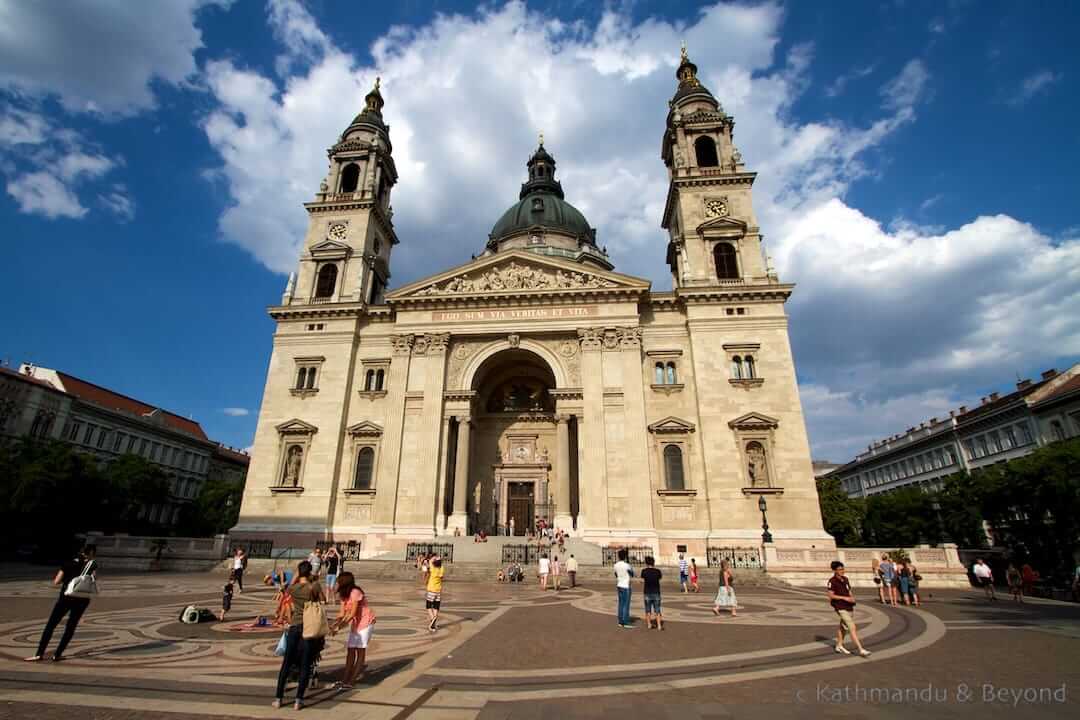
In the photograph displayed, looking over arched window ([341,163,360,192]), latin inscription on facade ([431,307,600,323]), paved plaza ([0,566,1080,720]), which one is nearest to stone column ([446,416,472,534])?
latin inscription on facade ([431,307,600,323])

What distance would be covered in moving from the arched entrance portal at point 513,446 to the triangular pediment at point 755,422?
9805 millimetres

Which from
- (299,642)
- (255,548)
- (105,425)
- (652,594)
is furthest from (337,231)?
(299,642)

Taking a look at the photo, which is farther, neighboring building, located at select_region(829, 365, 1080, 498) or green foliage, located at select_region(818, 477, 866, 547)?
green foliage, located at select_region(818, 477, 866, 547)

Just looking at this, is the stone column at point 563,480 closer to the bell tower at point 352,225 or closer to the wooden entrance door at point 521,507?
the wooden entrance door at point 521,507

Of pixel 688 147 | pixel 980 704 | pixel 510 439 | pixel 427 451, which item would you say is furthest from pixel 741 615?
pixel 688 147

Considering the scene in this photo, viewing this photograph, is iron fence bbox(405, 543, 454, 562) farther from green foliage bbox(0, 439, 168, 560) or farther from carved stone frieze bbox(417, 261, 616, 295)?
green foliage bbox(0, 439, 168, 560)

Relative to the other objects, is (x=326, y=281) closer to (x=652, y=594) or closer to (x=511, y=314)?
(x=511, y=314)

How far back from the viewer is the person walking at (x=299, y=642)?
18.5ft

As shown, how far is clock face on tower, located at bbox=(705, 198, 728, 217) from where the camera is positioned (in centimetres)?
3666

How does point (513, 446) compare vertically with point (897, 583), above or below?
above

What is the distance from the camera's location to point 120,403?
5572cm

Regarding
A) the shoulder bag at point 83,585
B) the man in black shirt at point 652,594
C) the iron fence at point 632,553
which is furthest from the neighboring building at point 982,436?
the shoulder bag at point 83,585

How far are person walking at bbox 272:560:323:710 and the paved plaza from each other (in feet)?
0.73

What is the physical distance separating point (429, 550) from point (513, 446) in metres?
10.5
